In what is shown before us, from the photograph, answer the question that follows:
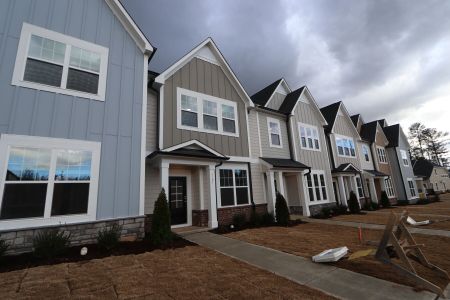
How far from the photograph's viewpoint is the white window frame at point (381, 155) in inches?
947

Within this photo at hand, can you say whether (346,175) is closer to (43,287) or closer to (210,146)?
(210,146)

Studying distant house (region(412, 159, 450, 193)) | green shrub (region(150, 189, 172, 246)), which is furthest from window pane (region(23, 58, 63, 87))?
distant house (region(412, 159, 450, 193))

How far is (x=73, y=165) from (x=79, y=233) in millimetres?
1983

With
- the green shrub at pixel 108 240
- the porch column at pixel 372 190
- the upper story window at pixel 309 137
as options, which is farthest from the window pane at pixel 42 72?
the porch column at pixel 372 190

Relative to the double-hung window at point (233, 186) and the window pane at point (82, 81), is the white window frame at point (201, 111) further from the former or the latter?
the window pane at point (82, 81)

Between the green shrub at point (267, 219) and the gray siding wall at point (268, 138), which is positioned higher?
the gray siding wall at point (268, 138)

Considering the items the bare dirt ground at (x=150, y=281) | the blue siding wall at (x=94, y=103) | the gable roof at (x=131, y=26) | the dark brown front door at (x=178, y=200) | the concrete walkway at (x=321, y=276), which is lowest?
the concrete walkway at (x=321, y=276)

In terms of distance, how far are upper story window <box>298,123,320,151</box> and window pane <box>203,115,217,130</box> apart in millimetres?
7225

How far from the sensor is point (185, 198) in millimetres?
10273

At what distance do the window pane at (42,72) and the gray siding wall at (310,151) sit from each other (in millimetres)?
13003

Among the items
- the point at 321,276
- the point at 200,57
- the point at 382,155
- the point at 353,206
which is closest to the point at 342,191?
the point at 353,206

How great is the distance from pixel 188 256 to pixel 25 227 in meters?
4.28

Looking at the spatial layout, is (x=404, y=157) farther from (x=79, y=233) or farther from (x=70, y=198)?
(x=70, y=198)

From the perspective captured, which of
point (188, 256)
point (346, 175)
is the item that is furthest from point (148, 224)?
point (346, 175)
